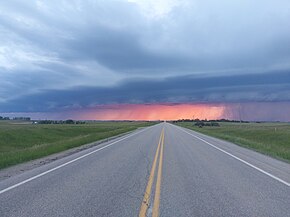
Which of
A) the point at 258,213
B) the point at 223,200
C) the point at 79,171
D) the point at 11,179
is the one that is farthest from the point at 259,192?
the point at 11,179

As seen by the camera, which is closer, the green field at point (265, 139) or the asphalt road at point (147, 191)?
the asphalt road at point (147, 191)

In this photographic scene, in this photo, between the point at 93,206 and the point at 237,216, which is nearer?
the point at 237,216

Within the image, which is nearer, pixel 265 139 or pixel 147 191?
pixel 147 191

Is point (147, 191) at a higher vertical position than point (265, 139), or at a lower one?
lower

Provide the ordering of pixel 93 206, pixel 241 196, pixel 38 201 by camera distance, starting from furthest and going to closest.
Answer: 1. pixel 241 196
2. pixel 38 201
3. pixel 93 206

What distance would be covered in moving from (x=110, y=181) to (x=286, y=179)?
5.57 m

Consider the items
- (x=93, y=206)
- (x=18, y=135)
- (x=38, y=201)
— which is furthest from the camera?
(x=18, y=135)

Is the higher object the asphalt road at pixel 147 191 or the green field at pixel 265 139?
the green field at pixel 265 139

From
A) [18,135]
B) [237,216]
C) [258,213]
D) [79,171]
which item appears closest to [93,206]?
[237,216]

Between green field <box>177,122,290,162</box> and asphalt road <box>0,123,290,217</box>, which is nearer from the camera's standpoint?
asphalt road <box>0,123,290,217</box>

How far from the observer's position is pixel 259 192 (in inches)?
338

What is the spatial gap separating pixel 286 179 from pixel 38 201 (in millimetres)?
7588

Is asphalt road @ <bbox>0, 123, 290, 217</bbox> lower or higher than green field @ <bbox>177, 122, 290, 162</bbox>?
lower

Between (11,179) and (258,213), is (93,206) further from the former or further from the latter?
(11,179)
